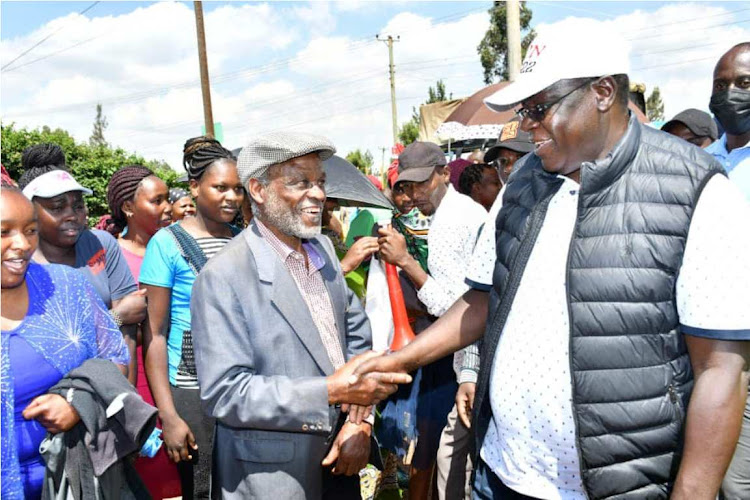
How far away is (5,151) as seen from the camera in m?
13.9

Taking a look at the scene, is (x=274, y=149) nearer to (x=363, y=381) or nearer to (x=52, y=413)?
(x=363, y=381)

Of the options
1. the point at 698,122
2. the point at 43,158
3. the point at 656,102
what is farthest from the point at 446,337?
the point at 656,102

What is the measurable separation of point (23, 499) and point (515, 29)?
10519 mm

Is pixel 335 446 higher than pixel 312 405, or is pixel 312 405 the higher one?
pixel 312 405

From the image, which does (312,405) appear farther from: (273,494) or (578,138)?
(578,138)

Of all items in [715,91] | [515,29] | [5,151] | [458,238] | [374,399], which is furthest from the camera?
[5,151]

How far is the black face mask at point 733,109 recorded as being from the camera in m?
3.23

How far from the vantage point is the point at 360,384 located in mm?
2387

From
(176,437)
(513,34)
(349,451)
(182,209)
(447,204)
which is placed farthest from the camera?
(513,34)

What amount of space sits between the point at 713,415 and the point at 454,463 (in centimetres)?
205

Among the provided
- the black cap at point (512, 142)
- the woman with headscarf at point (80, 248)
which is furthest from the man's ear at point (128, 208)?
the black cap at point (512, 142)

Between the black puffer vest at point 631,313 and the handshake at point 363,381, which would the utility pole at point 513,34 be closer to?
the handshake at point 363,381

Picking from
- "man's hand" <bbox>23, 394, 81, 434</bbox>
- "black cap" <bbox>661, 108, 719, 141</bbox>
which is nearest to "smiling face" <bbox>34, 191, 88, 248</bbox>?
"man's hand" <bbox>23, 394, 81, 434</bbox>

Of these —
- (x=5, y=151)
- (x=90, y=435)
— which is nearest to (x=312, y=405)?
(x=90, y=435)
